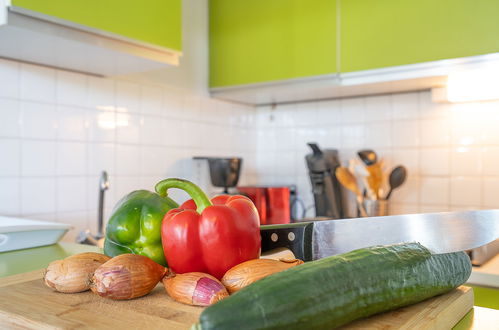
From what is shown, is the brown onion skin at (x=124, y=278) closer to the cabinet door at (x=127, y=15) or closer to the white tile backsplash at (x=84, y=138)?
the cabinet door at (x=127, y=15)

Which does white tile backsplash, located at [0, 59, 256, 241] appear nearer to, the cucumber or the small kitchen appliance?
the small kitchen appliance

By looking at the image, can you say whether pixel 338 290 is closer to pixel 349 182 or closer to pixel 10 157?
pixel 10 157

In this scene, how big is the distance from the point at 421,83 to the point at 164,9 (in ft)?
3.07

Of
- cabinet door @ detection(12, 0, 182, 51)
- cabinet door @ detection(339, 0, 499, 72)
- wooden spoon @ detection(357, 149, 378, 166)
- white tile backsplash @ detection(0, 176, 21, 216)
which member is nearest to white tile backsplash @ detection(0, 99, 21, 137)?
white tile backsplash @ detection(0, 176, 21, 216)

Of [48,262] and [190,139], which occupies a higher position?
[190,139]

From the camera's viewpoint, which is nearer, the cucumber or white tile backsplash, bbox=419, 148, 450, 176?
the cucumber

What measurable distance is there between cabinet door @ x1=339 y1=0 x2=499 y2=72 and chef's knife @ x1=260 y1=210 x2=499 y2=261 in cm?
96

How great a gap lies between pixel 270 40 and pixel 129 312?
5.05 ft

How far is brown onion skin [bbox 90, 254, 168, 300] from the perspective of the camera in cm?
61

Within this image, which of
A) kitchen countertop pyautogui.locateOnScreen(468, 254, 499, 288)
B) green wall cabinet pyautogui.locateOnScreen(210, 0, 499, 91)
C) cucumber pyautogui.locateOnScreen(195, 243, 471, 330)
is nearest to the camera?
cucumber pyautogui.locateOnScreen(195, 243, 471, 330)

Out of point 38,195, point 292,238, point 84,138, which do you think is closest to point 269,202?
point 84,138

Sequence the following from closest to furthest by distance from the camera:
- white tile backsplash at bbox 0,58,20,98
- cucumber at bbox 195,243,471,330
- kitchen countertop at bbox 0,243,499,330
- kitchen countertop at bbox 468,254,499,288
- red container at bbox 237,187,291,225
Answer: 1. cucumber at bbox 195,243,471,330
2. kitchen countertop at bbox 0,243,499,330
3. kitchen countertop at bbox 468,254,499,288
4. white tile backsplash at bbox 0,58,20,98
5. red container at bbox 237,187,291,225

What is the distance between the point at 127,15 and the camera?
54.6 inches

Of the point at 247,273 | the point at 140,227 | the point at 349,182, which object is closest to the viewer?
the point at 247,273
